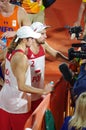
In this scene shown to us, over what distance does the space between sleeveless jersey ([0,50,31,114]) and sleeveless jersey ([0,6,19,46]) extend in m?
1.15

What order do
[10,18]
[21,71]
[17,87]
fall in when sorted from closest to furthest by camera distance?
[21,71]
[17,87]
[10,18]

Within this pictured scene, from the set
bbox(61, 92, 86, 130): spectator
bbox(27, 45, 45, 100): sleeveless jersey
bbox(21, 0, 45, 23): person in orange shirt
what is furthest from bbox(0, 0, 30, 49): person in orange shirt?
bbox(61, 92, 86, 130): spectator

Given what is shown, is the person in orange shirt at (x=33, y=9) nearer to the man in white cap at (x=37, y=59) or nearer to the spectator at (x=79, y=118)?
the man in white cap at (x=37, y=59)

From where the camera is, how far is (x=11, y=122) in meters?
3.60

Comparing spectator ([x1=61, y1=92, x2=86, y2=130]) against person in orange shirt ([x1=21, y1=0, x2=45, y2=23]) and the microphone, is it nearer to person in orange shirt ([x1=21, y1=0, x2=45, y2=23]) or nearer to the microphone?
the microphone

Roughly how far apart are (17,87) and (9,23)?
4.40 ft

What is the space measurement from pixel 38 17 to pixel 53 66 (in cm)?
87

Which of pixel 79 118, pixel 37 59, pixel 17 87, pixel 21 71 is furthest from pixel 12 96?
pixel 79 118

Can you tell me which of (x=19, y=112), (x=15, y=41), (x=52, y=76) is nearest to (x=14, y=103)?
(x=19, y=112)

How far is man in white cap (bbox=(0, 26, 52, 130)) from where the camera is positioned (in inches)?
131

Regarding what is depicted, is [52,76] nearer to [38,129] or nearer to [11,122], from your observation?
[11,122]

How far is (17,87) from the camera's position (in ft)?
11.3

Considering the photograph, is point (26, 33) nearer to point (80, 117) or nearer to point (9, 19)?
point (9, 19)

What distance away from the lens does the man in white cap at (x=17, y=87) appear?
3332 millimetres
